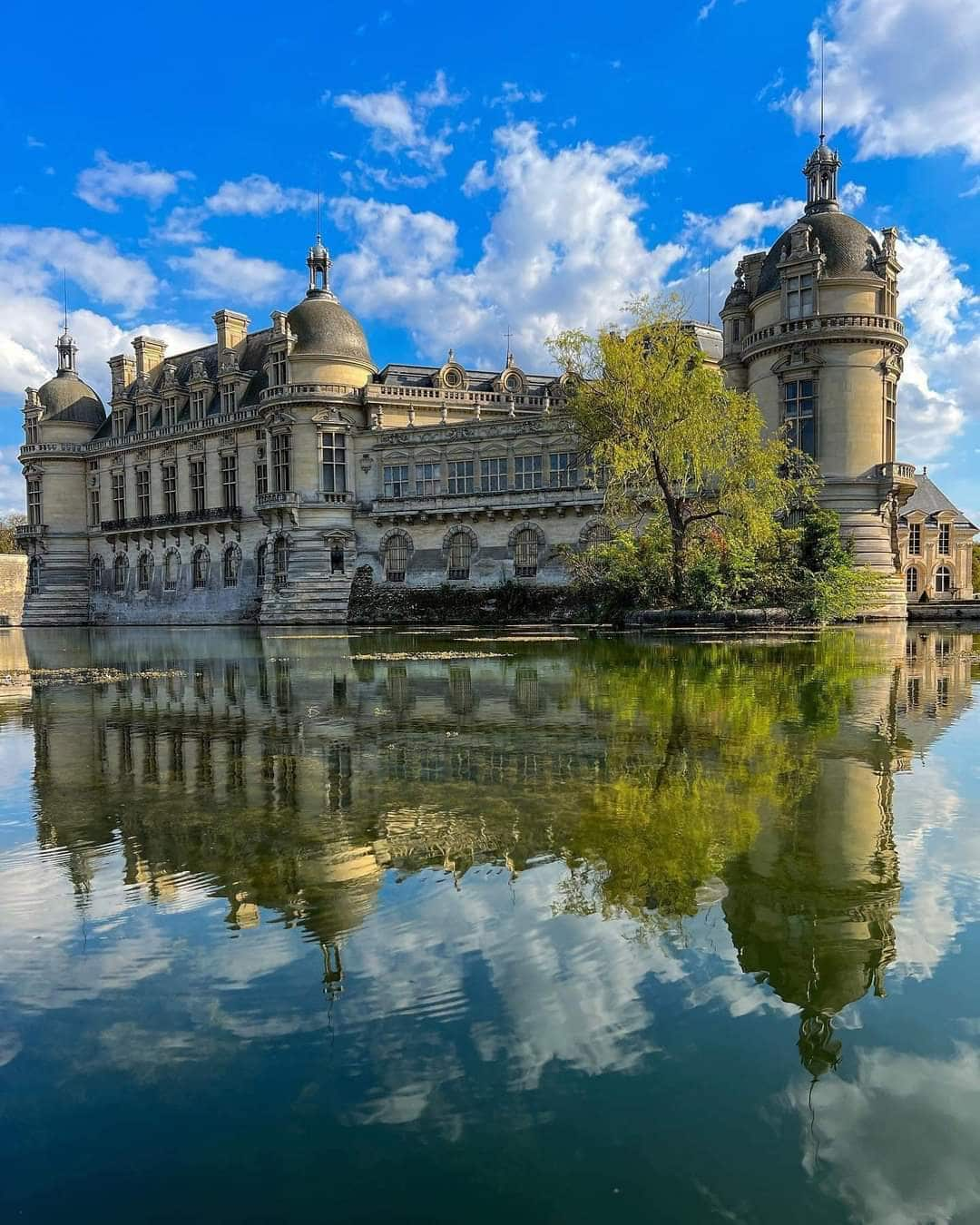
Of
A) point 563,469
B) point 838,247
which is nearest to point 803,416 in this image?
point 838,247

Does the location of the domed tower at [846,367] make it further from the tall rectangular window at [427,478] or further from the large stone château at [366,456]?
the tall rectangular window at [427,478]

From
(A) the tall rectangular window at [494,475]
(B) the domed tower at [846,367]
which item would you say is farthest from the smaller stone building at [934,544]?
(A) the tall rectangular window at [494,475]

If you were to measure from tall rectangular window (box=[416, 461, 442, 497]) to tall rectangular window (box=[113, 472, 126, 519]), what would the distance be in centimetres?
2544

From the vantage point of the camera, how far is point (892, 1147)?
2.89 m

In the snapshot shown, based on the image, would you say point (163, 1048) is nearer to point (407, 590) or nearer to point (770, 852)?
point (770, 852)

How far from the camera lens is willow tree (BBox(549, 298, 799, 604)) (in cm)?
2773

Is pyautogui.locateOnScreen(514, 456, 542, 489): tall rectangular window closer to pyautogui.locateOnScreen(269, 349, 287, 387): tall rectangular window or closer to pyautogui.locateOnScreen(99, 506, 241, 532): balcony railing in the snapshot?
pyautogui.locateOnScreen(269, 349, 287, 387): tall rectangular window

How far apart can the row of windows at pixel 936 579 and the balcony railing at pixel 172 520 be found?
1833 inches

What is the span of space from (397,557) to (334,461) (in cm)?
633

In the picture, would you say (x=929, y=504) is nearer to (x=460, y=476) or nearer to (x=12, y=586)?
(x=460, y=476)

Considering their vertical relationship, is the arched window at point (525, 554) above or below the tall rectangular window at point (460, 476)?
below

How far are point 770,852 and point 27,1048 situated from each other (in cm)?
430

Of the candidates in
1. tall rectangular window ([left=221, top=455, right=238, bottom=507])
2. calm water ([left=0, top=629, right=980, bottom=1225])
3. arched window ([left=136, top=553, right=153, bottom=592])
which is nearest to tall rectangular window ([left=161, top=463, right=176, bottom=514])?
arched window ([left=136, top=553, right=153, bottom=592])

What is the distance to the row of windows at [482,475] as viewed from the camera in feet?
144
